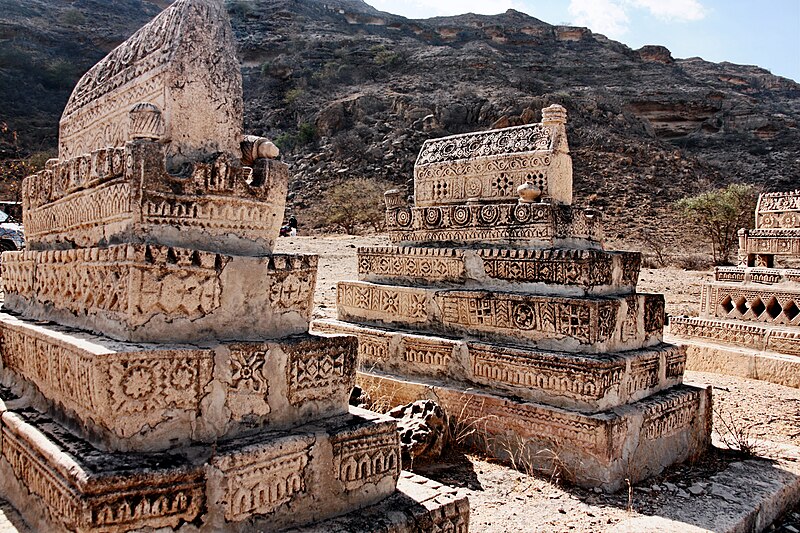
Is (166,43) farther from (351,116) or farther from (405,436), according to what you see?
(351,116)

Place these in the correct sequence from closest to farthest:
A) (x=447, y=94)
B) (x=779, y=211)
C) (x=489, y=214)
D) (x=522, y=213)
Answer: (x=522, y=213) < (x=489, y=214) < (x=779, y=211) < (x=447, y=94)

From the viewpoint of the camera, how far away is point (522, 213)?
4840 mm

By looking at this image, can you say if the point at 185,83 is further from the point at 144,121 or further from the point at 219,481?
the point at 219,481

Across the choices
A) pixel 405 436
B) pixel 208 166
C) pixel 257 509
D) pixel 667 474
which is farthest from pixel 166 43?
pixel 667 474

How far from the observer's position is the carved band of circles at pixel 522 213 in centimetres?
482

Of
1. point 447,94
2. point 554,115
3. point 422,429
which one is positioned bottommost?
point 422,429

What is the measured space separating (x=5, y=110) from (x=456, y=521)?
44005 millimetres

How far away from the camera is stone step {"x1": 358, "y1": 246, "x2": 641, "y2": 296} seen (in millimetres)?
4312

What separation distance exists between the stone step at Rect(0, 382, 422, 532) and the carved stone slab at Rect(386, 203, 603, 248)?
253 centimetres

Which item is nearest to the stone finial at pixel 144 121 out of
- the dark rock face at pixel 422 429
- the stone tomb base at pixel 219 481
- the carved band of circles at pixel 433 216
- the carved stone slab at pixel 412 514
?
the stone tomb base at pixel 219 481

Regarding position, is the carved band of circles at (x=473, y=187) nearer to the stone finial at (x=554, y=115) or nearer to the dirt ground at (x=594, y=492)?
the stone finial at (x=554, y=115)

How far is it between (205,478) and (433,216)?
3.65 metres

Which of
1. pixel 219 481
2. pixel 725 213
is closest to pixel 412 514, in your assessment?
pixel 219 481

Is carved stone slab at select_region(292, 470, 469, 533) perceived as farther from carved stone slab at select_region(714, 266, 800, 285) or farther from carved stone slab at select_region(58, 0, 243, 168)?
carved stone slab at select_region(714, 266, 800, 285)
